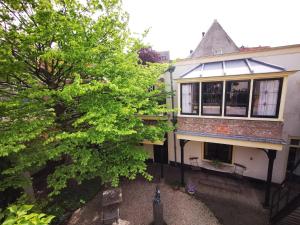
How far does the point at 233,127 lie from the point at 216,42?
13.8 m

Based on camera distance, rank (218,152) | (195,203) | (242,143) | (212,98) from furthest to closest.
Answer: (218,152)
(212,98)
(195,203)
(242,143)

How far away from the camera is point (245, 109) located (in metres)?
7.25

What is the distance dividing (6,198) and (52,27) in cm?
675

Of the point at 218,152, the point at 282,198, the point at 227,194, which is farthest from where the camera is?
the point at 218,152

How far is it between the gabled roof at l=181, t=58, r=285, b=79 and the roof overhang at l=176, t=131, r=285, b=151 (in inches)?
121

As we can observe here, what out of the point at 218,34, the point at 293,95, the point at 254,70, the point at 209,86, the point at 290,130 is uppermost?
the point at 218,34

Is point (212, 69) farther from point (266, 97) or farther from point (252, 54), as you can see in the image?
point (266, 97)

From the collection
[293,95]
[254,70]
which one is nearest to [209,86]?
[254,70]

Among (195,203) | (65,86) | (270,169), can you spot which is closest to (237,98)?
(270,169)

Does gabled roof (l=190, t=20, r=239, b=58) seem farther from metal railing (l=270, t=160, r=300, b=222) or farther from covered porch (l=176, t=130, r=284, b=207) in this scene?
metal railing (l=270, t=160, r=300, b=222)

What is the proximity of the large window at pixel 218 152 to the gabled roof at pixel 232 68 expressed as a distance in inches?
177

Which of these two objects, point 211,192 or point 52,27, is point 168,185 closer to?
point 211,192

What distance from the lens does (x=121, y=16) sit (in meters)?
5.77

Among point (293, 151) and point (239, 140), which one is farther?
point (293, 151)
